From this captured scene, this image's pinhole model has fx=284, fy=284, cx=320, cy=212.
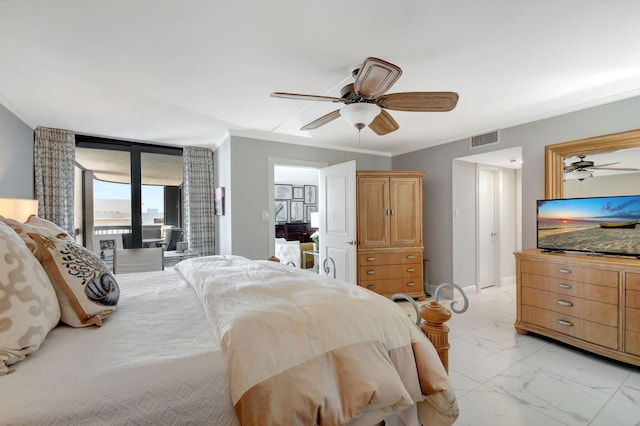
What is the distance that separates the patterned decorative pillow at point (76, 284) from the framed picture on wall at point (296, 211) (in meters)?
6.47

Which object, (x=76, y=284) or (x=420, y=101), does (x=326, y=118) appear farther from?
(x=76, y=284)

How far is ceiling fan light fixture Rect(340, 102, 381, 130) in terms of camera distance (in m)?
2.01

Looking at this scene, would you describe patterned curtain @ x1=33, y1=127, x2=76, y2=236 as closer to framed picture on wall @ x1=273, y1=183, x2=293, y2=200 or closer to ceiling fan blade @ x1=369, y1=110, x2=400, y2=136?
ceiling fan blade @ x1=369, y1=110, x2=400, y2=136

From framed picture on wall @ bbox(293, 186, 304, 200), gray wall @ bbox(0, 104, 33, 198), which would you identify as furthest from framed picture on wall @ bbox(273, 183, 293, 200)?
gray wall @ bbox(0, 104, 33, 198)

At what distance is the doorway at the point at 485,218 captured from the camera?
425 cm

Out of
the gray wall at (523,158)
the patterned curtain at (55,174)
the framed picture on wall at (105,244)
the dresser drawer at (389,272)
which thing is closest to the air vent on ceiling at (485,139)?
the gray wall at (523,158)

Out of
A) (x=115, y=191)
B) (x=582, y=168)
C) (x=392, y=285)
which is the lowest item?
(x=392, y=285)

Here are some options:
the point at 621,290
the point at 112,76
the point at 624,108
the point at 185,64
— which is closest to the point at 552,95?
the point at 624,108

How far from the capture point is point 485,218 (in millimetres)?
4594

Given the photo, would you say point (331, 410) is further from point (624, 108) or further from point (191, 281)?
point (624, 108)

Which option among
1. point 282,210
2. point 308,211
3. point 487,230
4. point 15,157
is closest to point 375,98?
point 15,157

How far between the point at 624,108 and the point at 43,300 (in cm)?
429

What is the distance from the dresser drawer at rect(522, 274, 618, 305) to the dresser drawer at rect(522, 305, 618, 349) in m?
0.21

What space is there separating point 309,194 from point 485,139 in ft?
16.3
